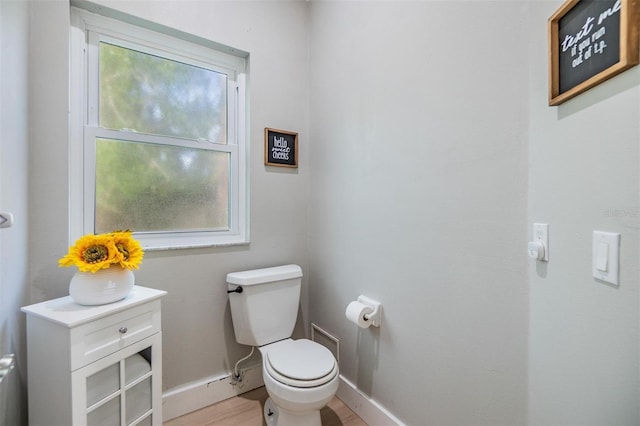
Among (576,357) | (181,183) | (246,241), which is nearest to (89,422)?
(246,241)

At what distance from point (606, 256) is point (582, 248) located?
0.07 meters

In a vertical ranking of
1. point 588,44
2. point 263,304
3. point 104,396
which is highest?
point 588,44

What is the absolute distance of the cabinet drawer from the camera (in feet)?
3.06

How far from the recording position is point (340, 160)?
5.58 ft

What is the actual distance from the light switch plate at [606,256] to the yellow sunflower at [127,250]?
1.47 metres

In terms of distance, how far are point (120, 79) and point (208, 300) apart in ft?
4.29

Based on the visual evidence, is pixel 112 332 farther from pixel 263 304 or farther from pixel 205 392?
pixel 205 392

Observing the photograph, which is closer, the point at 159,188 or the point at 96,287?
the point at 96,287

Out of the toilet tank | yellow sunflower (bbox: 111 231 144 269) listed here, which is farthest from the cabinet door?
the toilet tank

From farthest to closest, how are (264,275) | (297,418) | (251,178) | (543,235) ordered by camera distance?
(251,178) < (264,275) < (297,418) < (543,235)

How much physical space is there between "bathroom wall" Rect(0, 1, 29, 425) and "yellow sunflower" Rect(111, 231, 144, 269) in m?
0.30

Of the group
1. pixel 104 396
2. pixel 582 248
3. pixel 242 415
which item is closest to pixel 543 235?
pixel 582 248

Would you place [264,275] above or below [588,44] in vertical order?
below

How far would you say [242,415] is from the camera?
155 centimetres
